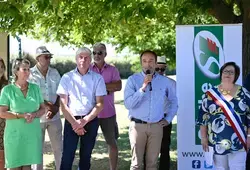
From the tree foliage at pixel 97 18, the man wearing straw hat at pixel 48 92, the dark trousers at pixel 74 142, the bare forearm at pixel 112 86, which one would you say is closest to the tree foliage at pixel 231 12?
the tree foliage at pixel 97 18

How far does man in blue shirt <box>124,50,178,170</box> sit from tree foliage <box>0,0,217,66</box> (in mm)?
681

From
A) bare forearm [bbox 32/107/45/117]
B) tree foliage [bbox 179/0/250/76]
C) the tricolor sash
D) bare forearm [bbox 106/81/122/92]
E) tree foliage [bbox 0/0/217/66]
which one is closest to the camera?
the tricolor sash

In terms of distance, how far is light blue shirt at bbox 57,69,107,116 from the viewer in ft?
20.5

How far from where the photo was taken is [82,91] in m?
6.30

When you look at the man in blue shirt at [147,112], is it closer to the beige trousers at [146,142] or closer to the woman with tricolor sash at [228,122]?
the beige trousers at [146,142]

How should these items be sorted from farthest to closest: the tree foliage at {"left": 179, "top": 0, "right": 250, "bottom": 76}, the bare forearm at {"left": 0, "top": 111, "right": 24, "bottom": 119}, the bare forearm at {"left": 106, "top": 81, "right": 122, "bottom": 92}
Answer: the tree foliage at {"left": 179, "top": 0, "right": 250, "bottom": 76} → the bare forearm at {"left": 106, "top": 81, "right": 122, "bottom": 92} → the bare forearm at {"left": 0, "top": 111, "right": 24, "bottom": 119}

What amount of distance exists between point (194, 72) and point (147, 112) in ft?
3.29

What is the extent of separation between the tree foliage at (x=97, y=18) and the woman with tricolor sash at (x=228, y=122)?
1.32 m

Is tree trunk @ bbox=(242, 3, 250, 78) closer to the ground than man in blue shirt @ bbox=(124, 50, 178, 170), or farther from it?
farther from it

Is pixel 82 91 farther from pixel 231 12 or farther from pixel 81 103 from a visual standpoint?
pixel 231 12

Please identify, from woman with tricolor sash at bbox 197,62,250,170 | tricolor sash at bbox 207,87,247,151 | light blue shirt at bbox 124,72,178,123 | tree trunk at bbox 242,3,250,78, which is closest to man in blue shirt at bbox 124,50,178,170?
light blue shirt at bbox 124,72,178,123

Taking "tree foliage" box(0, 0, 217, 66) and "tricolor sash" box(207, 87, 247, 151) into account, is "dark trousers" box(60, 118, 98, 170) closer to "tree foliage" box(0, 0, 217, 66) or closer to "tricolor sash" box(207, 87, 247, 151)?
"tree foliage" box(0, 0, 217, 66)

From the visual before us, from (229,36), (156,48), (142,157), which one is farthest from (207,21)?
(142,157)

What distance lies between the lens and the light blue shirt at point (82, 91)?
626 centimetres
